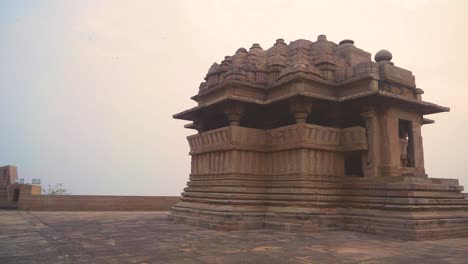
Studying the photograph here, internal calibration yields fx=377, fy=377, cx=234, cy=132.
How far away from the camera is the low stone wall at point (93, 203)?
1822 cm

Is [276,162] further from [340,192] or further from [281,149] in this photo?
[340,192]

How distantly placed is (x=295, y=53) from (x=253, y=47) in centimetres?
172

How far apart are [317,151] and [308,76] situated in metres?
2.34

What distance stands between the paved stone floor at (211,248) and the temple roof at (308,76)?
460 cm

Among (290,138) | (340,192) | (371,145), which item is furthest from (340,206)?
(290,138)

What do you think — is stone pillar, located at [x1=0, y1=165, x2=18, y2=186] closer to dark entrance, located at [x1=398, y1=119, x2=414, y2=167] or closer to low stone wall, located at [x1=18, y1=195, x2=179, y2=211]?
low stone wall, located at [x1=18, y1=195, x2=179, y2=211]

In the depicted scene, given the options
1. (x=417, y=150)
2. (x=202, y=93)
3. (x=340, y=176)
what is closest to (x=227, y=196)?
(x=340, y=176)

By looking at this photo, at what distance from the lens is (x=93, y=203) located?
1927 centimetres

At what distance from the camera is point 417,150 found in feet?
41.2

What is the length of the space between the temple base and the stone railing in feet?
Answer: 3.41

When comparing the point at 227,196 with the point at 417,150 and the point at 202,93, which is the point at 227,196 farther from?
the point at 417,150

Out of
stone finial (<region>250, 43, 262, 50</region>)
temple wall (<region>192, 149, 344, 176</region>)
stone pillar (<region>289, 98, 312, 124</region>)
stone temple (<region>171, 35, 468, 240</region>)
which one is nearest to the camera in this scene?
stone temple (<region>171, 35, 468, 240</region>)

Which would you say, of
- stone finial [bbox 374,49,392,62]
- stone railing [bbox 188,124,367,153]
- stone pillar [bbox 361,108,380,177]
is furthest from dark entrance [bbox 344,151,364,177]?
stone finial [bbox 374,49,392,62]

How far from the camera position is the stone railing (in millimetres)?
11273
